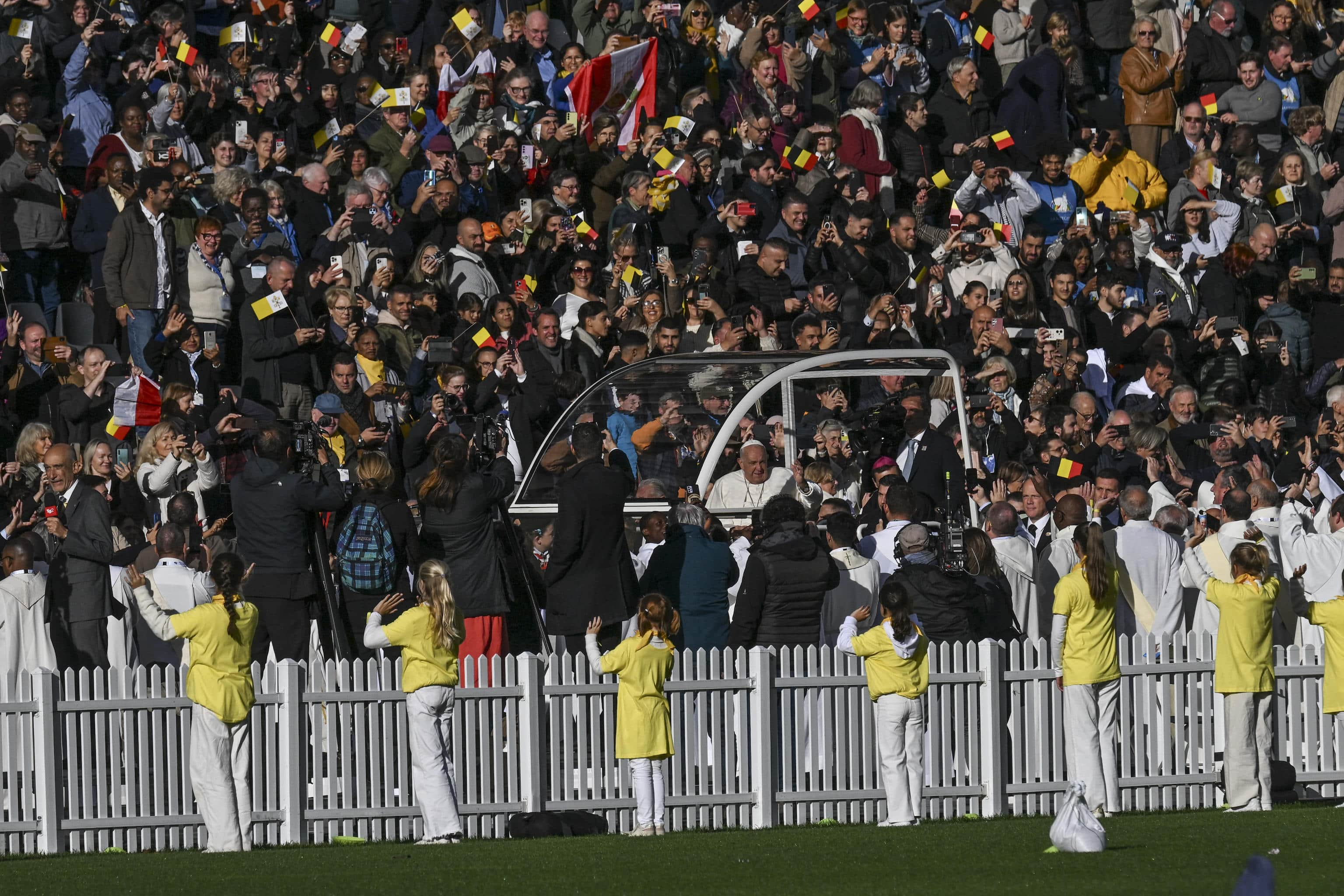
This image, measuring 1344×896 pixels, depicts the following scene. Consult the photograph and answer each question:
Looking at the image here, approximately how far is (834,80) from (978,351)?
553cm

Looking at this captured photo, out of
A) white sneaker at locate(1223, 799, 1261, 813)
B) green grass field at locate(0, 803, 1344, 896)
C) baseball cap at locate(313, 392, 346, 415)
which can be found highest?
baseball cap at locate(313, 392, 346, 415)

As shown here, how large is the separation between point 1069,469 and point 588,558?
509 cm

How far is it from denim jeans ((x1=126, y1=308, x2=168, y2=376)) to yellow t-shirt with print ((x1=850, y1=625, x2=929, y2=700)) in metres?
7.72

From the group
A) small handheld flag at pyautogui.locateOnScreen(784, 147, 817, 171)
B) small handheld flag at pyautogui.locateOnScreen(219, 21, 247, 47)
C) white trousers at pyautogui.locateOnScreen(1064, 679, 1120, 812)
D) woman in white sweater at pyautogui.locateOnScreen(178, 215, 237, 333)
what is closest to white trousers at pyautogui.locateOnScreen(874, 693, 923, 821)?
white trousers at pyautogui.locateOnScreen(1064, 679, 1120, 812)

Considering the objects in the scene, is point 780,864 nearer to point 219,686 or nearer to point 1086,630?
point 1086,630

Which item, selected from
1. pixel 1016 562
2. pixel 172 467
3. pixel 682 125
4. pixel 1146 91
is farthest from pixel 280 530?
pixel 1146 91

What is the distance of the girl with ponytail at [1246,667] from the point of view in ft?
47.0

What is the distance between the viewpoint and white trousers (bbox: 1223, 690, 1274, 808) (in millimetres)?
14367

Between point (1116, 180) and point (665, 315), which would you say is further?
point (1116, 180)

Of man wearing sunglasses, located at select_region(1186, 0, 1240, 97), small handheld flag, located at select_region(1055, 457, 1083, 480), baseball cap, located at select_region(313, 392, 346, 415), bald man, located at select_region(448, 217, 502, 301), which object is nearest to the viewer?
baseball cap, located at select_region(313, 392, 346, 415)

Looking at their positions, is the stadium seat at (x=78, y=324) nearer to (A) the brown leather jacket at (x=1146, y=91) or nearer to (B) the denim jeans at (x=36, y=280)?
(B) the denim jeans at (x=36, y=280)

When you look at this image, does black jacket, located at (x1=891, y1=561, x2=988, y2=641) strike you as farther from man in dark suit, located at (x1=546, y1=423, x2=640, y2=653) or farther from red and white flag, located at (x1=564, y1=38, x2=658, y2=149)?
red and white flag, located at (x1=564, y1=38, x2=658, y2=149)

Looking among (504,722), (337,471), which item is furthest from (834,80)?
(504,722)

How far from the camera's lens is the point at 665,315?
66.7ft
